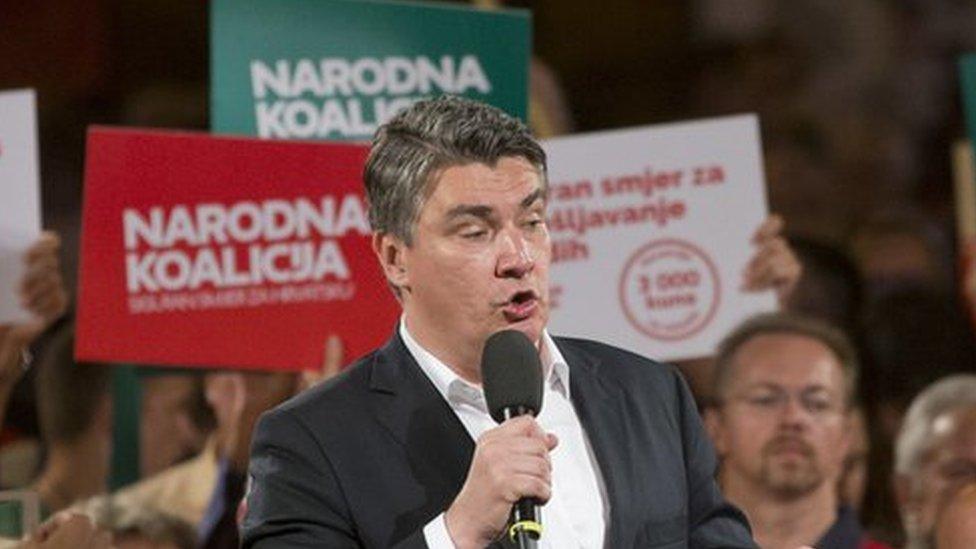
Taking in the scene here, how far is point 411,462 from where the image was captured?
257cm

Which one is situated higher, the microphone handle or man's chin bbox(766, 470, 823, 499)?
the microphone handle

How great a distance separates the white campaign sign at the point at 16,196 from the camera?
4.18 metres

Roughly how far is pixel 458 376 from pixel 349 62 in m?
1.84

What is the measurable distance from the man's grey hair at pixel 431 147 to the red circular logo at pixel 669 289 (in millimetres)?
2006

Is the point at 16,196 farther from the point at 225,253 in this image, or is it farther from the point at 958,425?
the point at 958,425

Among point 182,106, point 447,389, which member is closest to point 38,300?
point 182,106

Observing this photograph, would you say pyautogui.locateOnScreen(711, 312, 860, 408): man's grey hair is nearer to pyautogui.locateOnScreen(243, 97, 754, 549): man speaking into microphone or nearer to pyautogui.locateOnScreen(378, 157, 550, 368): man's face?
pyautogui.locateOnScreen(243, 97, 754, 549): man speaking into microphone

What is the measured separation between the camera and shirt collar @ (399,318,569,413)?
2633mm

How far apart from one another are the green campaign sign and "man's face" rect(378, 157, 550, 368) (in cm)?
180

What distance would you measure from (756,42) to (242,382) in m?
1.74

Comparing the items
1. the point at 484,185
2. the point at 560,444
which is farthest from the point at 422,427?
the point at 484,185

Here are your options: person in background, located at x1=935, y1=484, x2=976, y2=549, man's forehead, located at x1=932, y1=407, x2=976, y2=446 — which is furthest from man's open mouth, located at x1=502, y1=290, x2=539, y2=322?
man's forehead, located at x1=932, y1=407, x2=976, y2=446

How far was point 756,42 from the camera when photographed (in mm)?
5738

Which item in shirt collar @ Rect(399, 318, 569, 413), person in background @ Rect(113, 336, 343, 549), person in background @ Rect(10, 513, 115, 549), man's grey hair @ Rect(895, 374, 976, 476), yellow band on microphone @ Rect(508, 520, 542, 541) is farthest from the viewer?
man's grey hair @ Rect(895, 374, 976, 476)
